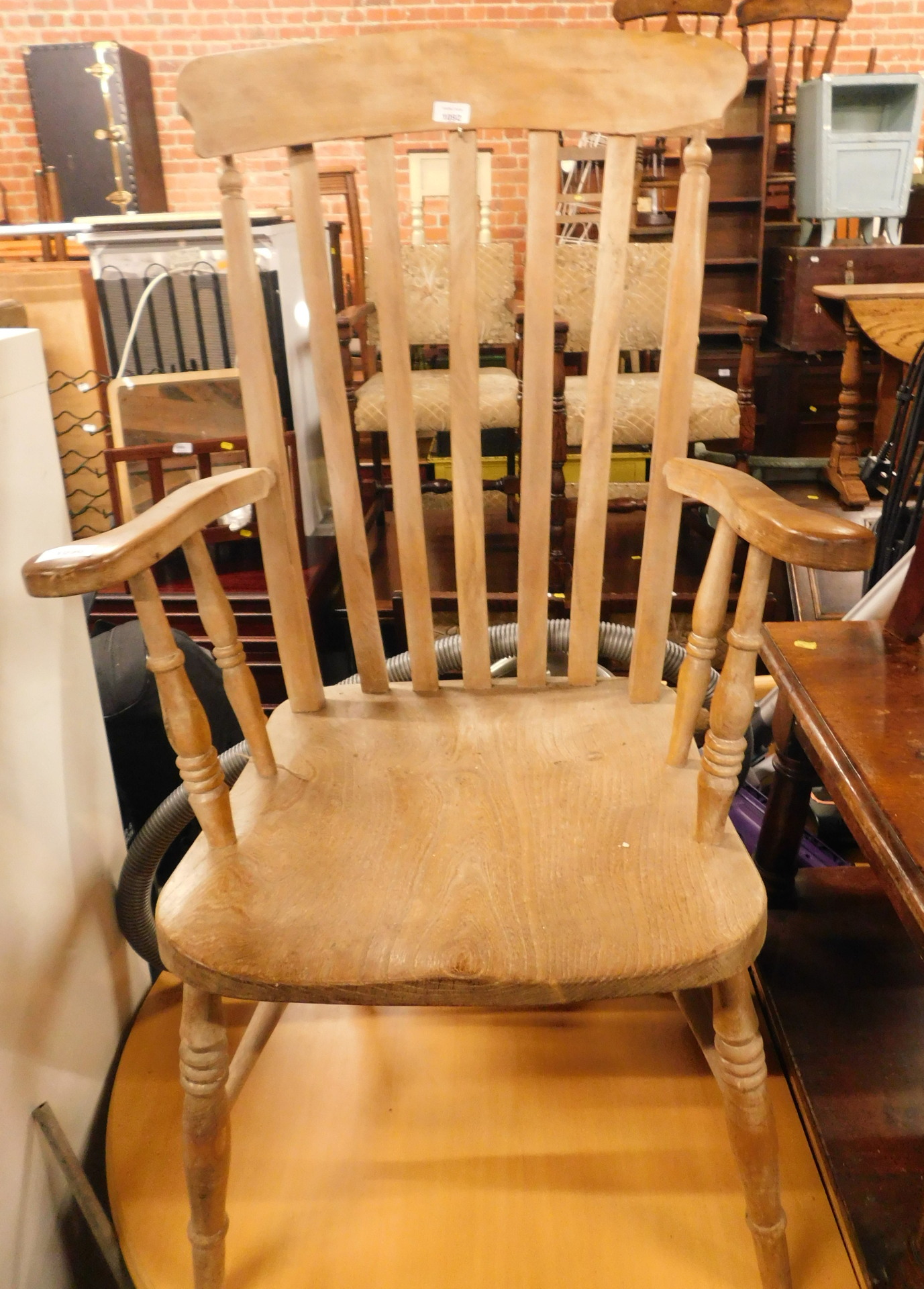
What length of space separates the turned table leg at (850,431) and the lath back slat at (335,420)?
220 centimetres

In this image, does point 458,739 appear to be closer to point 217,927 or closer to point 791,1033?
point 217,927

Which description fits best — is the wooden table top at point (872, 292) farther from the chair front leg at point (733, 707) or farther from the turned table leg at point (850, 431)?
the chair front leg at point (733, 707)

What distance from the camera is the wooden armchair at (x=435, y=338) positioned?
2396mm

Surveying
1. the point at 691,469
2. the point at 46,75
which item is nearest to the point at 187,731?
the point at 691,469

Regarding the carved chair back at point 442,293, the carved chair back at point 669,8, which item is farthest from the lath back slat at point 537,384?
the carved chair back at point 669,8

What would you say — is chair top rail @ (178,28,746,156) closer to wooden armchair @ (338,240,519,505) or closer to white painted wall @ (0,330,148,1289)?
white painted wall @ (0,330,148,1289)

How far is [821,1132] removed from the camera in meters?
0.85

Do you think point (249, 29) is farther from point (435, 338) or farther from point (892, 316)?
point (892, 316)

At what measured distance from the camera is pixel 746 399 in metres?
2.50

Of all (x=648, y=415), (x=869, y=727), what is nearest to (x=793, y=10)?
(x=648, y=415)

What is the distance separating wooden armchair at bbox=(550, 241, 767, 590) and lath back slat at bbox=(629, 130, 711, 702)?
41.4 inches

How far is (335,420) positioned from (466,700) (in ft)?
1.09

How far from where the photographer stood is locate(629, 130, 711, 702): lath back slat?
84 centimetres

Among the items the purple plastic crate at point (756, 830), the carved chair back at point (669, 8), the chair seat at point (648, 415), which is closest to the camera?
the purple plastic crate at point (756, 830)
